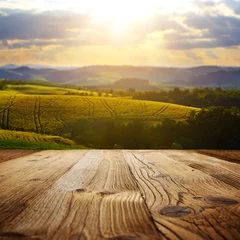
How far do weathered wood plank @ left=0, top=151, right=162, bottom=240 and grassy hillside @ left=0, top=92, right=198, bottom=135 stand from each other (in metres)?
Answer: 65.7

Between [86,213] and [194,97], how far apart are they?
11649 centimetres

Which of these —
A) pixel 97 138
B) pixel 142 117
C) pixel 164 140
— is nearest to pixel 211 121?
pixel 164 140

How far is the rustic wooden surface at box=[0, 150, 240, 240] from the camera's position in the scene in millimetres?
1337

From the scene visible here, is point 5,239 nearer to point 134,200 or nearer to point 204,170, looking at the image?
point 134,200

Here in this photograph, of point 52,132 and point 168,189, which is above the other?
point 168,189

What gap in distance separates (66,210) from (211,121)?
61827mm

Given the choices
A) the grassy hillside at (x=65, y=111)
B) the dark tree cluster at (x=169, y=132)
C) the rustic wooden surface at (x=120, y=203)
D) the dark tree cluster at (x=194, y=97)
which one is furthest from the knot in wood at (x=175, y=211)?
the dark tree cluster at (x=194, y=97)

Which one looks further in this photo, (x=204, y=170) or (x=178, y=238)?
(x=204, y=170)

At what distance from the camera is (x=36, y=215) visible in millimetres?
1554

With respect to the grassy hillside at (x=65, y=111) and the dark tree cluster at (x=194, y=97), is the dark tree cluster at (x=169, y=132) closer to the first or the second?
the grassy hillside at (x=65, y=111)

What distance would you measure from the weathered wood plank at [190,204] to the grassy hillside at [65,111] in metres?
65.5

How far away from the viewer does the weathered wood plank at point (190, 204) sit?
4.40 feet

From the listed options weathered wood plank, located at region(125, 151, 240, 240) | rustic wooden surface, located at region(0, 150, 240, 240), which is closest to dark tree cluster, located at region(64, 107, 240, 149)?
rustic wooden surface, located at region(0, 150, 240, 240)

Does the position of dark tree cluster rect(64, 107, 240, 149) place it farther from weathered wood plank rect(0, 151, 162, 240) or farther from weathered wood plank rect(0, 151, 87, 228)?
weathered wood plank rect(0, 151, 162, 240)
